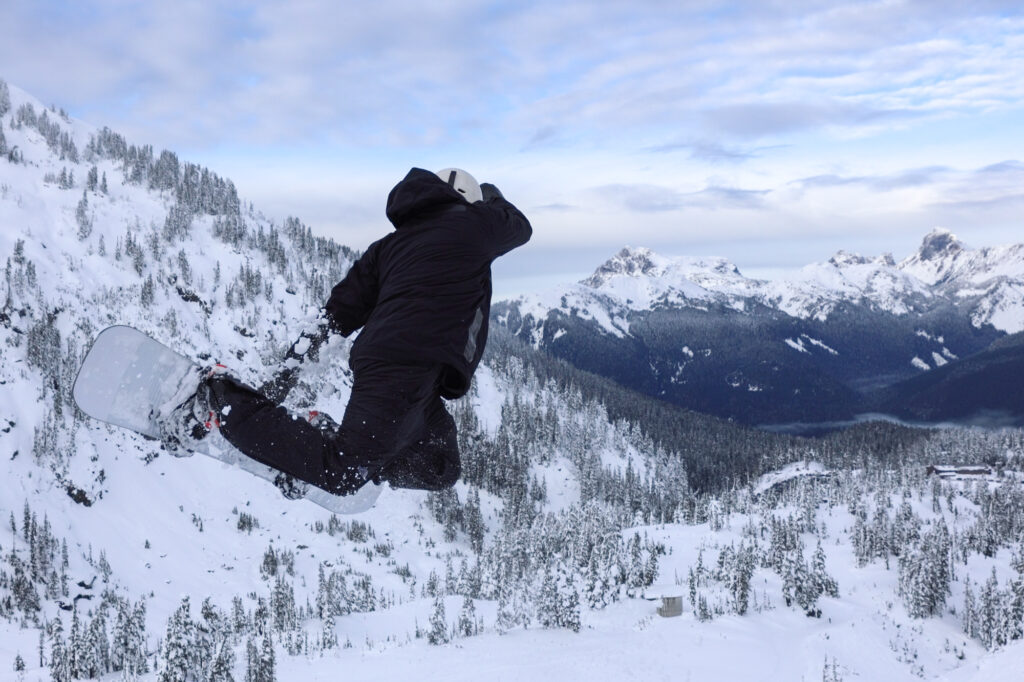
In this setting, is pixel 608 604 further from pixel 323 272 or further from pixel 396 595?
pixel 323 272

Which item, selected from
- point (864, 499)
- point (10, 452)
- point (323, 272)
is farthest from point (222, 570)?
point (864, 499)

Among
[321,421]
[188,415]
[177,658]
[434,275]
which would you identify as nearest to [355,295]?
[434,275]

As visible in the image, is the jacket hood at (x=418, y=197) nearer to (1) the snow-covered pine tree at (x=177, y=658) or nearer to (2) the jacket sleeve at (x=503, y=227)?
(2) the jacket sleeve at (x=503, y=227)

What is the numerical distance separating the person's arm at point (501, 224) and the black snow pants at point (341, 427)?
108 centimetres

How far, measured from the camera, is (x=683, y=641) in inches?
1106

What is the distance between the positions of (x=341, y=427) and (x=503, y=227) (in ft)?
6.12

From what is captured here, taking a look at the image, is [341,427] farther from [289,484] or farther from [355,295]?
[355,295]

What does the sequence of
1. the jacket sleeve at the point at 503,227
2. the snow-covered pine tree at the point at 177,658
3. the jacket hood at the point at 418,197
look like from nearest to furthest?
the jacket hood at the point at 418,197 → the jacket sleeve at the point at 503,227 → the snow-covered pine tree at the point at 177,658

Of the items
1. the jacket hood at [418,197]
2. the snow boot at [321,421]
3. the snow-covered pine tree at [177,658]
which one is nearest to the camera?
the snow boot at [321,421]

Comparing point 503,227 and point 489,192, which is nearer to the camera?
point 503,227

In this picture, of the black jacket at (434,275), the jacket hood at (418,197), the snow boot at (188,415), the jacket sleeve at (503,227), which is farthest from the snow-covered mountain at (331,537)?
the jacket sleeve at (503,227)

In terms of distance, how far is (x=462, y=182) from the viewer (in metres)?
4.97

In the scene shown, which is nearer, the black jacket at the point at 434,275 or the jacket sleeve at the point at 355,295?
the black jacket at the point at 434,275

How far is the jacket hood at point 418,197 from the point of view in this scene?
4488 mm
